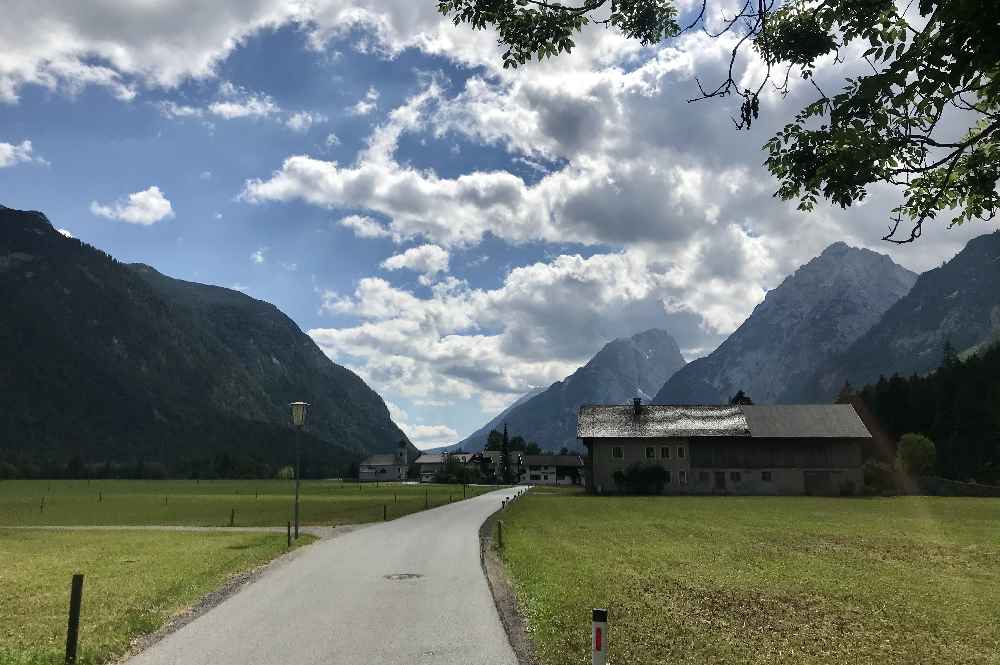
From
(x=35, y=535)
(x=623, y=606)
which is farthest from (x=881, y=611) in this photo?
(x=35, y=535)

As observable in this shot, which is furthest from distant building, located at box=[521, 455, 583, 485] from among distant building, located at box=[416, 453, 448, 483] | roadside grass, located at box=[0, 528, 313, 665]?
roadside grass, located at box=[0, 528, 313, 665]

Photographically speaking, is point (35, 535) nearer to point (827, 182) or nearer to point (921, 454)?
point (827, 182)

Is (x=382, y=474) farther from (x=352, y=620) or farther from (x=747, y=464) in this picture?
(x=352, y=620)

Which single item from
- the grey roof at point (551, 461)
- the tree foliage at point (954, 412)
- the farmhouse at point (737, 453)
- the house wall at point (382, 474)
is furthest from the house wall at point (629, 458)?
the house wall at point (382, 474)

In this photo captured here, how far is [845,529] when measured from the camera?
33031 millimetres

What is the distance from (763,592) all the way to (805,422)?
6901cm

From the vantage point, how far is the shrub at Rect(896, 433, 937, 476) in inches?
3337

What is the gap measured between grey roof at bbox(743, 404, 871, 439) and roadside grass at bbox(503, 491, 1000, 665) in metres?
45.0

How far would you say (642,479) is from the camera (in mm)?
75500

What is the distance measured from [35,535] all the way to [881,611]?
35.4 m

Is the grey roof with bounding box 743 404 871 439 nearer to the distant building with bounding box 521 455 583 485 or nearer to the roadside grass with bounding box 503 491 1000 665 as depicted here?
the roadside grass with bounding box 503 491 1000 665

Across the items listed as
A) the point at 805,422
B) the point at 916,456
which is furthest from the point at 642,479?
the point at 916,456

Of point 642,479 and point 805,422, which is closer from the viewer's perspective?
point 642,479

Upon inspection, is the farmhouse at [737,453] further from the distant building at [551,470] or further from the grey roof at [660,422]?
the distant building at [551,470]
